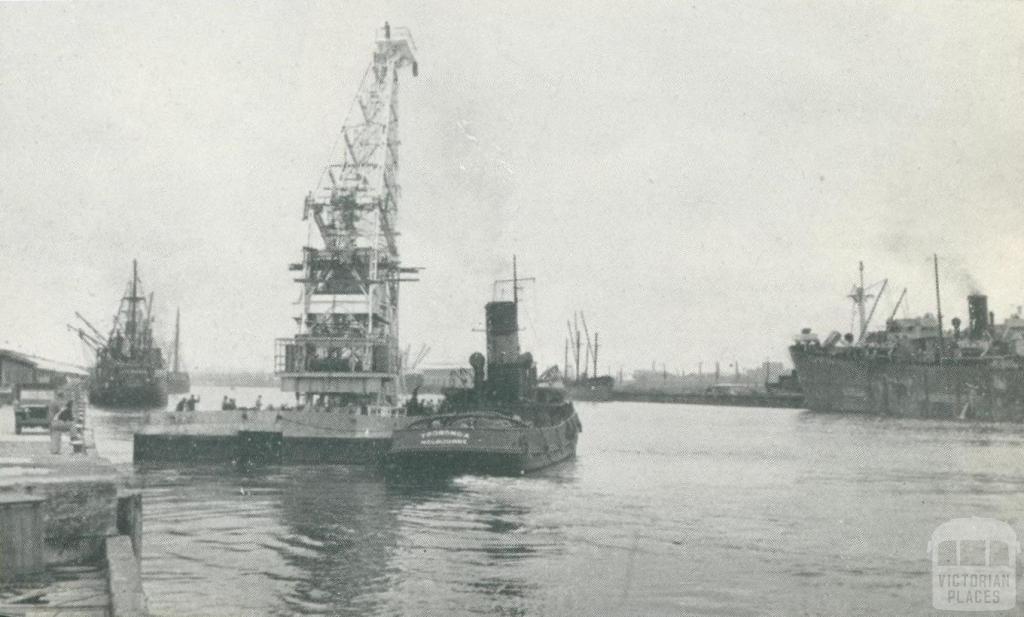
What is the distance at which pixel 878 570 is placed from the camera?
1830 cm

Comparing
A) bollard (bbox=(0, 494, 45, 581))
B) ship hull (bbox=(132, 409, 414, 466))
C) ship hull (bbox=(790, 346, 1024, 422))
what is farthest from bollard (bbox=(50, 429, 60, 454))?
ship hull (bbox=(790, 346, 1024, 422))

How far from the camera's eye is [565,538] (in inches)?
846

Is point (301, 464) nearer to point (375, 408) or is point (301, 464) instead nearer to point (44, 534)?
point (375, 408)

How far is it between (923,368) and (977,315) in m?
8.74

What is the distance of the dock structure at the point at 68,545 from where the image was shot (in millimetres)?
8762

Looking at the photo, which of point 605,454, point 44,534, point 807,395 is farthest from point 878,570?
point 807,395

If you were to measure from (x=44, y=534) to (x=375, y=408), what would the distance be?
31.6 metres

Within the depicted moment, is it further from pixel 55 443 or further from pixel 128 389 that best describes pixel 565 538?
pixel 128 389

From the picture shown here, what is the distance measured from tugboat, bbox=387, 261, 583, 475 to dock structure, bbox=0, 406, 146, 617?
20.0m

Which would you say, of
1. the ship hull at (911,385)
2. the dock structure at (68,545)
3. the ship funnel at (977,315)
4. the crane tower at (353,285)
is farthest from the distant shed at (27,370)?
the ship funnel at (977,315)

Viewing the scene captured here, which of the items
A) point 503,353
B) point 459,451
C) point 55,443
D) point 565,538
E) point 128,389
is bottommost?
point 565,538

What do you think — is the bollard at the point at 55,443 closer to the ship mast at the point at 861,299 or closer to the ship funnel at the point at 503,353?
the ship funnel at the point at 503,353

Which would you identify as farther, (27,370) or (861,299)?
(861,299)

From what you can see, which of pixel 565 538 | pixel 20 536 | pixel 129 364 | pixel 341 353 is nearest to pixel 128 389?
pixel 129 364
